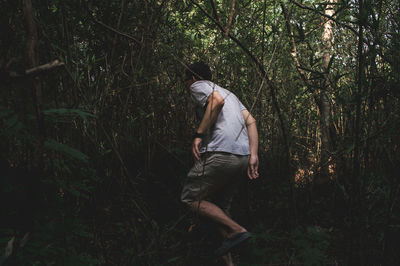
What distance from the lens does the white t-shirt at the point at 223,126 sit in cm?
251

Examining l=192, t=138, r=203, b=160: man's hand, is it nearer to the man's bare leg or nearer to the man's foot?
the man's bare leg

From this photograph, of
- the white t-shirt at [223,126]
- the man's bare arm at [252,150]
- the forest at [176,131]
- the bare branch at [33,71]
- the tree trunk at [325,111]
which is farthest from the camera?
the tree trunk at [325,111]

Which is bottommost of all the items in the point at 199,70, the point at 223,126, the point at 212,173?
the point at 212,173

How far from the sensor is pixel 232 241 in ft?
7.93

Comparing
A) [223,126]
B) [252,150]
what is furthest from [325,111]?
[223,126]

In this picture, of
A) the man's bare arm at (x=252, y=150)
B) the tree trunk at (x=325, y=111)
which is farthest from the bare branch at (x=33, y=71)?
the tree trunk at (x=325, y=111)

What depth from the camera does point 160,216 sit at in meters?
3.46

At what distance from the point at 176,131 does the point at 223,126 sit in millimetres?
1290

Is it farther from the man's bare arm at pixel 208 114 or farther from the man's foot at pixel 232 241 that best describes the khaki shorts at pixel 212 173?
the man's foot at pixel 232 241

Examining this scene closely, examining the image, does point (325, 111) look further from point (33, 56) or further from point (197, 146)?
point (33, 56)

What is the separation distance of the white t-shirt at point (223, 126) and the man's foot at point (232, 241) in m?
0.62

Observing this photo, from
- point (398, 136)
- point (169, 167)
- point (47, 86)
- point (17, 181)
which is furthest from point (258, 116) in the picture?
point (17, 181)

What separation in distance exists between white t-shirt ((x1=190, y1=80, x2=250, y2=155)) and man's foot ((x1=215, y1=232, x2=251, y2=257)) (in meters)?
0.62

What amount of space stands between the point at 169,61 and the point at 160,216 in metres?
1.73
